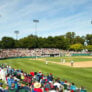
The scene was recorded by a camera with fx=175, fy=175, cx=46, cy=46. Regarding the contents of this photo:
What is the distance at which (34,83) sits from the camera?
11977 millimetres

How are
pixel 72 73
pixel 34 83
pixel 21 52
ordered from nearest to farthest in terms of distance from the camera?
pixel 34 83, pixel 72 73, pixel 21 52

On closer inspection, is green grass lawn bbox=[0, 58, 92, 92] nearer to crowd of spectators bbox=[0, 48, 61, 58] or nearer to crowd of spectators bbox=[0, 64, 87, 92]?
crowd of spectators bbox=[0, 64, 87, 92]

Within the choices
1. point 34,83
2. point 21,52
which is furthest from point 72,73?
point 21,52

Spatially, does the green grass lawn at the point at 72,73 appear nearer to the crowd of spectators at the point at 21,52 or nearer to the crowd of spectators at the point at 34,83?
the crowd of spectators at the point at 34,83

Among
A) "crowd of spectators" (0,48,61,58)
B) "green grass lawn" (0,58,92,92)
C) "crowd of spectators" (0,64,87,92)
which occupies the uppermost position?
"crowd of spectators" (0,48,61,58)

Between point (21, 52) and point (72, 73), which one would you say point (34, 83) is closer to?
point (72, 73)

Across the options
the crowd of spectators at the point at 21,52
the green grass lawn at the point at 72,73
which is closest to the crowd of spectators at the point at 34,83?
the green grass lawn at the point at 72,73

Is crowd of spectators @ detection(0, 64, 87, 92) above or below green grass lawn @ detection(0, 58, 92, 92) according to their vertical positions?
above

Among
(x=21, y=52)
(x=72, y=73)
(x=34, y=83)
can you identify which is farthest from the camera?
(x=21, y=52)

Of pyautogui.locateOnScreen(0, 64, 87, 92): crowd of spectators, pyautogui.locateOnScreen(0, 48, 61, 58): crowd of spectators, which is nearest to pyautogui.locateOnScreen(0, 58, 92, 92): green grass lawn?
pyautogui.locateOnScreen(0, 64, 87, 92): crowd of spectators

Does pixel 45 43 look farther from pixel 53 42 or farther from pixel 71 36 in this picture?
pixel 71 36

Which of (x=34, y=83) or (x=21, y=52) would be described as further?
(x=21, y=52)

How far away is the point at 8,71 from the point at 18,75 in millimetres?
1832

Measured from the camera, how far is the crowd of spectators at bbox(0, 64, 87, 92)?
35.5 ft
